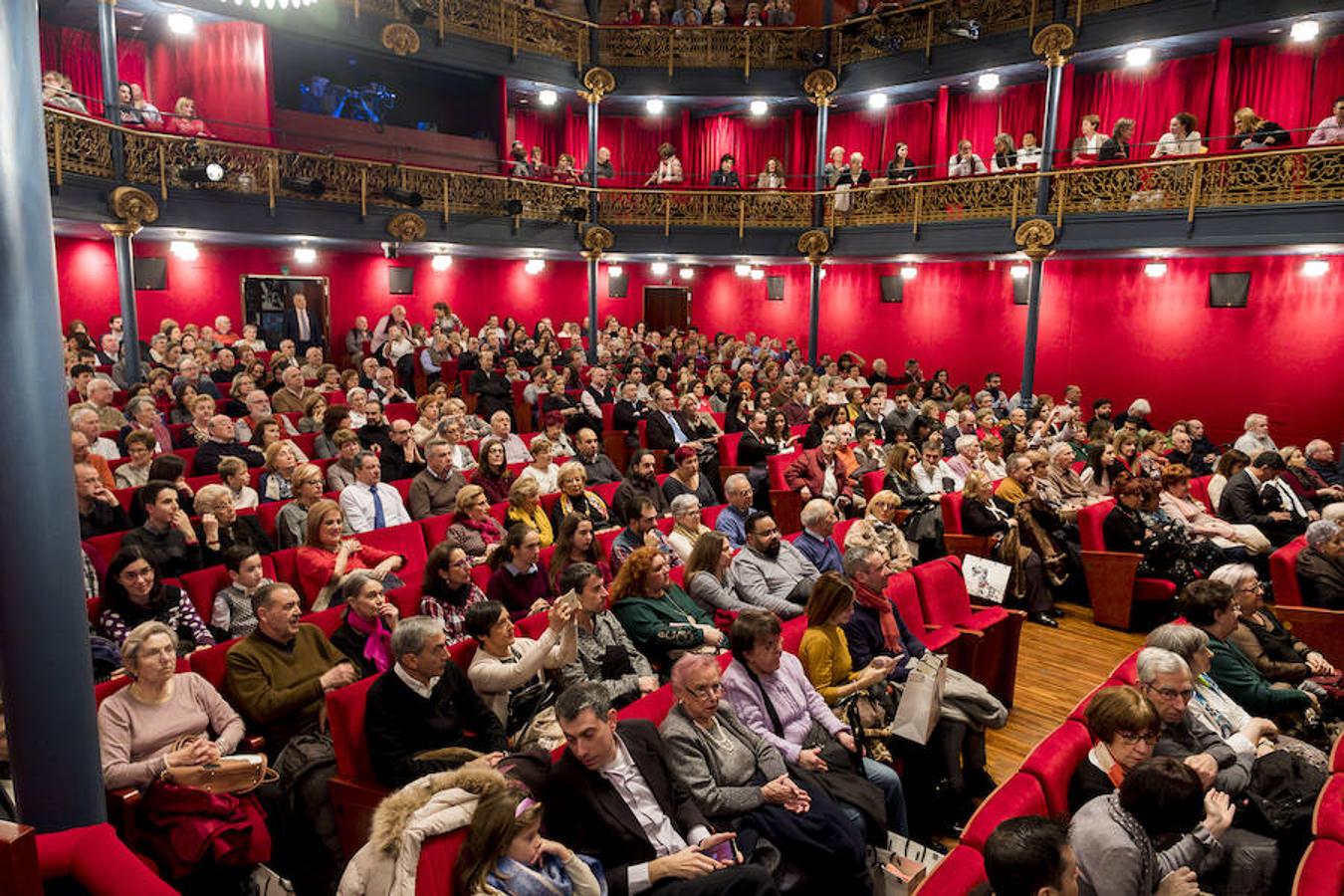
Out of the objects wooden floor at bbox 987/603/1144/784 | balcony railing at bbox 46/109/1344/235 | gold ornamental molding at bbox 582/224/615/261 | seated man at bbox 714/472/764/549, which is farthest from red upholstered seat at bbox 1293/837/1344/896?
gold ornamental molding at bbox 582/224/615/261

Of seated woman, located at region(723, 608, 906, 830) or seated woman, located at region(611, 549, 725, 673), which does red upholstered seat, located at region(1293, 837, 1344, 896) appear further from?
seated woman, located at region(611, 549, 725, 673)

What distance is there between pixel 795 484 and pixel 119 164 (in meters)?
7.73

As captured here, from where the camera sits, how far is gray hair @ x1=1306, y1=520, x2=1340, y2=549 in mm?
4715

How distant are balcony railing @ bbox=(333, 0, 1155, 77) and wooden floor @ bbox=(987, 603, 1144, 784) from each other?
9.48 metres

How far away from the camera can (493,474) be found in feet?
19.1

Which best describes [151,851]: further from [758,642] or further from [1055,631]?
[1055,631]

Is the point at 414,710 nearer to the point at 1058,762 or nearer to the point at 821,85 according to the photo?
the point at 1058,762

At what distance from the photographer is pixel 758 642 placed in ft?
10.2

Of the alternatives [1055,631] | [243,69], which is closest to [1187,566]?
[1055,631]

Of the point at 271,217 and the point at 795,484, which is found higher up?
the point at 271,217

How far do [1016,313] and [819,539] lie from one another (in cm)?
955

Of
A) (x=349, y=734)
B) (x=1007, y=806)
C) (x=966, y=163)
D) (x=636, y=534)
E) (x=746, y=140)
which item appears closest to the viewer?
(x=1007, y=806)

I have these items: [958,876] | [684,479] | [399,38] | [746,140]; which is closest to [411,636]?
[958,876]

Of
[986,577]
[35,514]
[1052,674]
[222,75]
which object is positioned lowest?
[1052,674]
